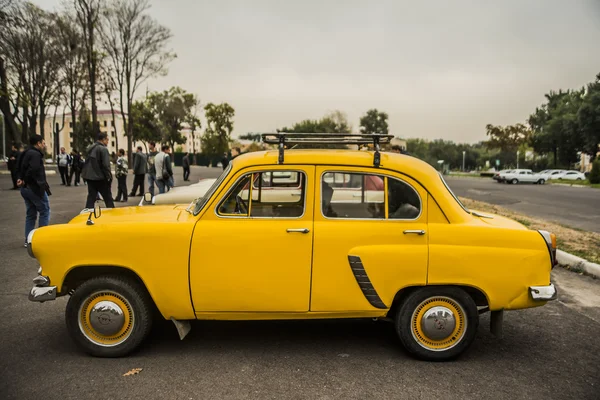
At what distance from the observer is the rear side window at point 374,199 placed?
376 cm

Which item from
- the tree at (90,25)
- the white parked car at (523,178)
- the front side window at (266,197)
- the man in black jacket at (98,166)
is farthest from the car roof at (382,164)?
the white parked car at (523,178)

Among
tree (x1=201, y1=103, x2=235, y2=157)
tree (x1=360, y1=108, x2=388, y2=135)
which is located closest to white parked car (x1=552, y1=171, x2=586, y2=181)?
tree (x1=360, y1=108, x2=388, y2=135)

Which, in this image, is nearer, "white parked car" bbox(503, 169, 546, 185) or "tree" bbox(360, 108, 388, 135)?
"white parked car" bbox(503, 169, 546, 185)

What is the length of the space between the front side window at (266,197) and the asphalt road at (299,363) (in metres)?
1.19

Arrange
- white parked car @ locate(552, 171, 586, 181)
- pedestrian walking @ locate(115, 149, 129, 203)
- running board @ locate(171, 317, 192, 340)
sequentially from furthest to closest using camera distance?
white parked car @ locate(552, 171, 586, 181) < pedestrian walking @ locate(115, 149, 129, 203) < running board @ locate(171, 317, 192, 340)

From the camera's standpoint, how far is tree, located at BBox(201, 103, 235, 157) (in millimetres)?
82750

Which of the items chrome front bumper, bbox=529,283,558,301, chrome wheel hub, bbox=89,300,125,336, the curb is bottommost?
the curb

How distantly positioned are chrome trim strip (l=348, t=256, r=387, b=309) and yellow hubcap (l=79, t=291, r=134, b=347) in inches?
73.1

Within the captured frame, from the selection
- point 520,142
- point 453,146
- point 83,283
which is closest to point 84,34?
point 83,283

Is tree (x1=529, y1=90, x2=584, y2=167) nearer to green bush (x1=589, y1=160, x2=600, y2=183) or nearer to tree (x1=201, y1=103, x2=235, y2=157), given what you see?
green bush (x1=589, y1=160, x2=600, y2=183)

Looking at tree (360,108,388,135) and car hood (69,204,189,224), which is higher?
tree (360,108,388,135)

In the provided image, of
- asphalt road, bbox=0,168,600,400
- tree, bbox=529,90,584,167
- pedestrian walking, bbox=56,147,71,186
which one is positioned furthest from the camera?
tree, bbox=529,90,584,167

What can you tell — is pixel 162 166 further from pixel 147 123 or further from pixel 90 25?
pixel 147 123

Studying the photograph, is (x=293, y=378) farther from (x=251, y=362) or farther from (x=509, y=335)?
(x=509, y=335)
